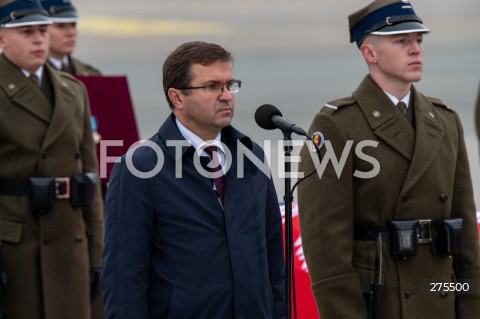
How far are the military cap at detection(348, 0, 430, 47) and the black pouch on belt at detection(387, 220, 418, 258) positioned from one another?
81 centimetres

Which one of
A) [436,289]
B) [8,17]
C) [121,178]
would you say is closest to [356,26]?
[436,289]

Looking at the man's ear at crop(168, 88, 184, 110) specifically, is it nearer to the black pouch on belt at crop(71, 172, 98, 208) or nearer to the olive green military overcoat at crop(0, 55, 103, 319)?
the olive green military overcoat at crop(0, 55, 103, 319)

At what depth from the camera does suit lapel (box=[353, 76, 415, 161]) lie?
5500mm

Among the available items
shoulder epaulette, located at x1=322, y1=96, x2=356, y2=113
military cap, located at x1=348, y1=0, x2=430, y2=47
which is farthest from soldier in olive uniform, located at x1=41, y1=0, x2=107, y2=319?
shoulder epaulette, located at x1=322, y1=96, x2=356, y2=113

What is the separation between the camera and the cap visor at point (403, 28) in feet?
18.3

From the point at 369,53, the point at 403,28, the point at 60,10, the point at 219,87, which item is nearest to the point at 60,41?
the point at 60,10

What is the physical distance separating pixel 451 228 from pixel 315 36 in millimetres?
21275

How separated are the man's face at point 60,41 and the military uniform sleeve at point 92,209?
1435mm

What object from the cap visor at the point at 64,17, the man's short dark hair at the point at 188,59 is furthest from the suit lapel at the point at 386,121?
the cap visor at the point at 64,17

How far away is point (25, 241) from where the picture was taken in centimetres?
724

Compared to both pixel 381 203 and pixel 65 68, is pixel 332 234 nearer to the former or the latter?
pixel 381 203

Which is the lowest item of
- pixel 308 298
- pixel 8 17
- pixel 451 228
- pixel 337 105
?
pixel 308 298

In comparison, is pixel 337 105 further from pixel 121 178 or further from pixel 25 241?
pixel 25 241

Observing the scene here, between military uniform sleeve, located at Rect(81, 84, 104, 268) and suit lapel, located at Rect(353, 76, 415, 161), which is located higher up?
suit lapel, located at Rect(353, 76, 415, 161)
